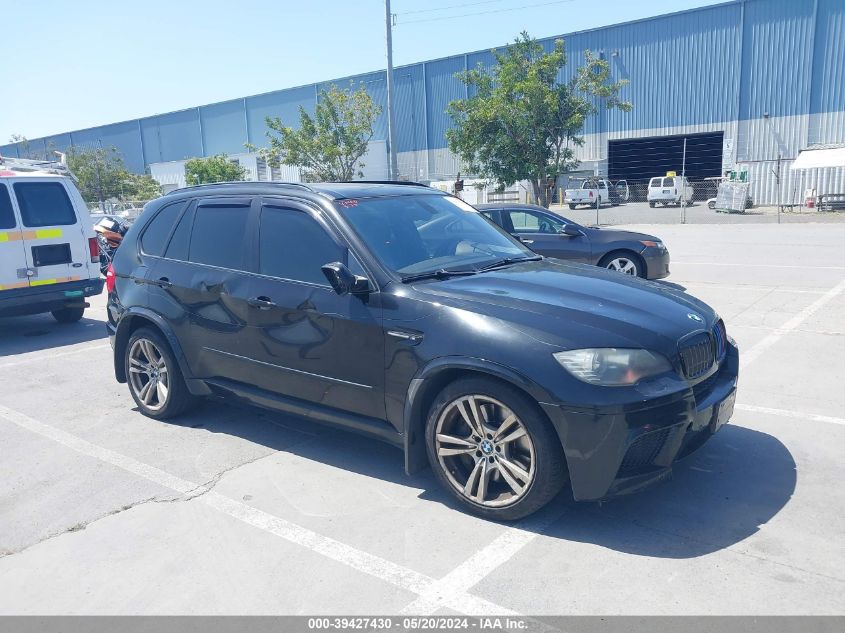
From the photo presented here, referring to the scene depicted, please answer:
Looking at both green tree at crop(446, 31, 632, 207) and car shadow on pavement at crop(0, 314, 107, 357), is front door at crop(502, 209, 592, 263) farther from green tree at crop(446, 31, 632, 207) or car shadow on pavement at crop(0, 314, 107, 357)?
green tree at crop(446, 31, 632, 207)

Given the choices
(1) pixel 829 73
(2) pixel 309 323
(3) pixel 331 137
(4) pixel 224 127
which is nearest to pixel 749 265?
(2) pixel 309 323

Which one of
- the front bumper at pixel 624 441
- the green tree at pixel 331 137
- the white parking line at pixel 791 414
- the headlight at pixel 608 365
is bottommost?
the white parking line at pixel 791 414

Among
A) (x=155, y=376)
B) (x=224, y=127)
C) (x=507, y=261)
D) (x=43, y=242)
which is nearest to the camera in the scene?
(x=507, y=261)

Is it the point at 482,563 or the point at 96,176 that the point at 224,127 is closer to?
the point at 96,176

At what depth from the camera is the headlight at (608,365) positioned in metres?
3.47

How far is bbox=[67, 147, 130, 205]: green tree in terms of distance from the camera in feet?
153

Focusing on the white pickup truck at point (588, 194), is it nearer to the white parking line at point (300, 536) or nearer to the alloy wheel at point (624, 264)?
the alloy wheel at point (624, 264)

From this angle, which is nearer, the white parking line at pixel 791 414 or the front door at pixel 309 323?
the front door at pixel 309 323

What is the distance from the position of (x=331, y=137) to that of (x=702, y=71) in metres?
21.0

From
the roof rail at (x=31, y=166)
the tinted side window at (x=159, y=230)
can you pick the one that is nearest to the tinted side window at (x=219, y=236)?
the tinted side window at (x=159, y=230)

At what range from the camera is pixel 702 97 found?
1542 inches

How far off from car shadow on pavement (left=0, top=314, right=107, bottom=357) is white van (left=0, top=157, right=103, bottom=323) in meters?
0.39

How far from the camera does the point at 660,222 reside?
29.7 metres

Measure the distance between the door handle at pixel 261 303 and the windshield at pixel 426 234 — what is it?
77 centimetres
